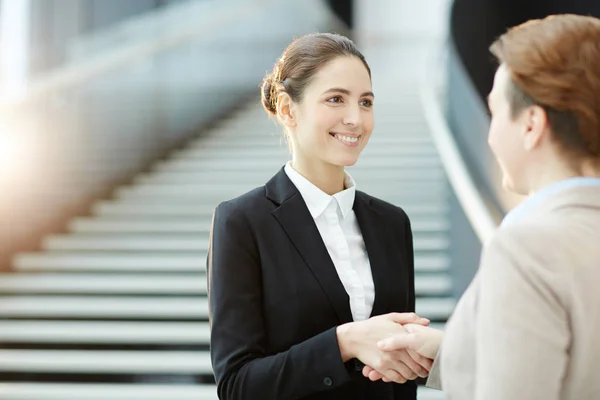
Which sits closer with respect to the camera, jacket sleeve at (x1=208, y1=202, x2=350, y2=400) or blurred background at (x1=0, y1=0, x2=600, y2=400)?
jacket sleeve at (x1=208, y1=202, x2=350, y2=400)

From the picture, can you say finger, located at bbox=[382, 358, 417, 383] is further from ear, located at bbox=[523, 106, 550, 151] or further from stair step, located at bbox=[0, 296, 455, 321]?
stair step, located at bbox=[0, 296, 455, 321]

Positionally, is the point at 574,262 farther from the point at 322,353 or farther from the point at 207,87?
the point at 207,87

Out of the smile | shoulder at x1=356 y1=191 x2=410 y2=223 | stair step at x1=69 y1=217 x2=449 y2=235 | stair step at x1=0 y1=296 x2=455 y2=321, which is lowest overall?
stair step at x1=0 y1=296 x2=455 y2=321

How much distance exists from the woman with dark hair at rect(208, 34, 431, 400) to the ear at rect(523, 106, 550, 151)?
58cm

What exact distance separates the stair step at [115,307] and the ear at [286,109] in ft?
10.2

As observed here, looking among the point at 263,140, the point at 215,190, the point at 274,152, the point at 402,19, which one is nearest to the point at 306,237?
the point at 215,190

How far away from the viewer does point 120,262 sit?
18.8ft

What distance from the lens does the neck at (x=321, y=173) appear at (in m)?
2.13

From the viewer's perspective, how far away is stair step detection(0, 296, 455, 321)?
512 cm

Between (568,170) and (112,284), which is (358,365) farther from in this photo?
(112,284)

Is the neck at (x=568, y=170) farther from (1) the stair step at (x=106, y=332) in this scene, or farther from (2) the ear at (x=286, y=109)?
(1) the stair step at (x=106, y=332)

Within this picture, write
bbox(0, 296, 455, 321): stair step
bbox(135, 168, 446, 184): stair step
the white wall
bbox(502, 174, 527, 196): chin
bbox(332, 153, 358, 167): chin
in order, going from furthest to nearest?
the white wall < bbox(135, 168, 446, 184): stair step < bbox(0, 296, 455, 321): stair step < bbox(332, 153, 358, 167): chin < bbox(502, 174, 527, 196): chin

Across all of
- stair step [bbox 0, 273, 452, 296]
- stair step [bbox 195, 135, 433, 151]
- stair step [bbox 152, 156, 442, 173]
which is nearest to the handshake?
stair step [bbox 0, 273, 452, 296]

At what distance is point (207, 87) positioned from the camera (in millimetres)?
9102
